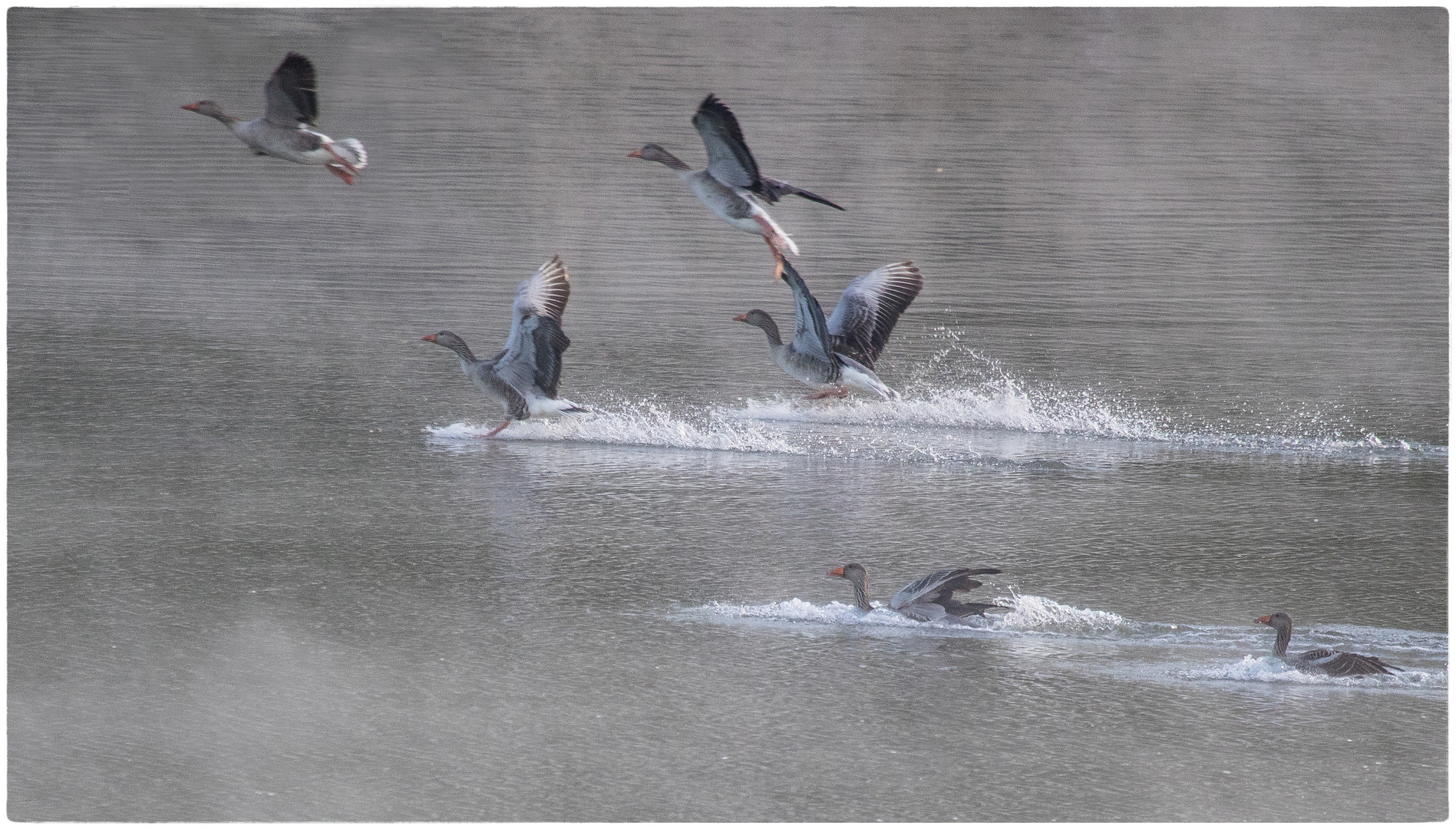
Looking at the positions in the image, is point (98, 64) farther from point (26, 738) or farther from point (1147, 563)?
point (1147, 563)

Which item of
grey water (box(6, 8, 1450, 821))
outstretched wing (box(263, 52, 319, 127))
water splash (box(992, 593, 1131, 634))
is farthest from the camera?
outstretched wing (box(263, 52, 319, 127))

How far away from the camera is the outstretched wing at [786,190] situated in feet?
11.6

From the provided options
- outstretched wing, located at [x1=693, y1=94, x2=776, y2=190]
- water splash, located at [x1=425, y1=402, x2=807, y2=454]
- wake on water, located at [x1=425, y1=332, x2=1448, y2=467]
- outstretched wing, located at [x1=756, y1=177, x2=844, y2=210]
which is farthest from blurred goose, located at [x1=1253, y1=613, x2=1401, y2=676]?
outstretched wing, located at [x1=693, y1=94, x2=776, y2=190]

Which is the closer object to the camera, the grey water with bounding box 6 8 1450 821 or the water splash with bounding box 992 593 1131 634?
the water splash with bounding box 992 593 1131 634

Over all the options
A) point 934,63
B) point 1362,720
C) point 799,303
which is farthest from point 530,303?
point 1362,720

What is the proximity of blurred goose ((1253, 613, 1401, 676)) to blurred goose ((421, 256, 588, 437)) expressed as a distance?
61.7 inches

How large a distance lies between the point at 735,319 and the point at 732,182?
31cm

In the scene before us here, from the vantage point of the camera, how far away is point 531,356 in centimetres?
353

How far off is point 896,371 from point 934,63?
27.5 inches

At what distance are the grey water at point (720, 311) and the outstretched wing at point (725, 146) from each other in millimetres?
65

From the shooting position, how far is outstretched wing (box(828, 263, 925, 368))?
3506 mm

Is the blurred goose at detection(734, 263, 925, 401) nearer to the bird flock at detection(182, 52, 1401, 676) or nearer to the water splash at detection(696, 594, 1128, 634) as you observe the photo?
the bird flock at detection(182, 52, 1401, 676)

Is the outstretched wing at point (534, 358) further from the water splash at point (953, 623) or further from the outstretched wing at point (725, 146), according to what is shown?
the water splash at point (953, 623)

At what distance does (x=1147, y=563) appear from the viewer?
11.0 ft
